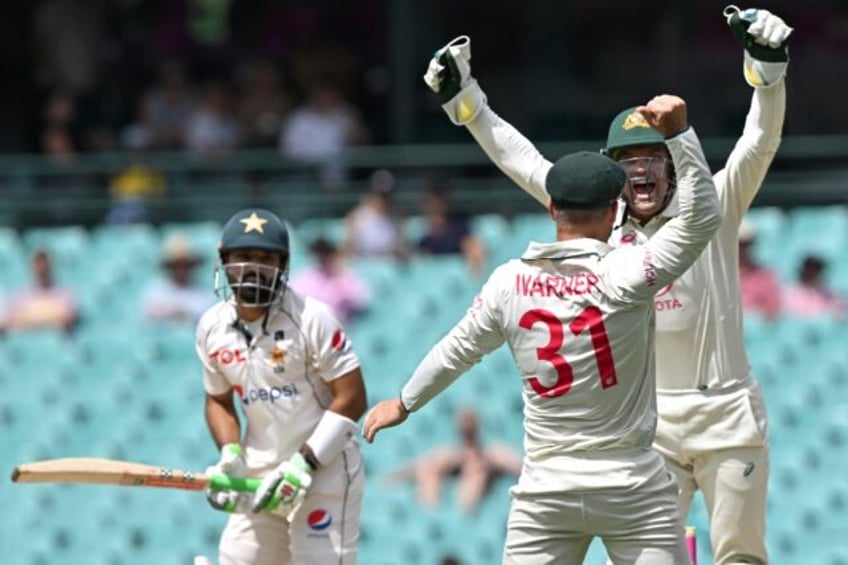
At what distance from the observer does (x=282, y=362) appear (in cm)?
752

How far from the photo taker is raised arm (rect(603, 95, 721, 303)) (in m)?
6.21

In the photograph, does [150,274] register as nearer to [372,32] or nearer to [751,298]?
[372,32]

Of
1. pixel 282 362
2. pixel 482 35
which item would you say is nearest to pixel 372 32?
pixel 482 35

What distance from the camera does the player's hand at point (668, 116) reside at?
6277mm

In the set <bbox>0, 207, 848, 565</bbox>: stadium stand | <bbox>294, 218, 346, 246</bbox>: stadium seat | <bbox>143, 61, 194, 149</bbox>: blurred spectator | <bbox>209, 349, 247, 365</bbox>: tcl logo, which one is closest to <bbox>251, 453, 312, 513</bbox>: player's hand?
<bbox>209, 349, 247, 365</bbox>: tcl logo

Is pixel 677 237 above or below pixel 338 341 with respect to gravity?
above

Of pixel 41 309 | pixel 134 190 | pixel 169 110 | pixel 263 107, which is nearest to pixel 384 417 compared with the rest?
pixel 41 309

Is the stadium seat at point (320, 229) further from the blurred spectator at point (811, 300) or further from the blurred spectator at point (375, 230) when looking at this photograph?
the blurred spectator at point (811, 300)

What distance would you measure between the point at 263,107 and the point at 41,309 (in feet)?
9.15

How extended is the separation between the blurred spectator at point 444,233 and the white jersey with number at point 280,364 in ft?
19.8

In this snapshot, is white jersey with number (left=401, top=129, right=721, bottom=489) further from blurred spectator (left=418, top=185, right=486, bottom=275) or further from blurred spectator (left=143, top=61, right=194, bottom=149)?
blurred spectator (left=143, top=61, right=194, bottom=149)

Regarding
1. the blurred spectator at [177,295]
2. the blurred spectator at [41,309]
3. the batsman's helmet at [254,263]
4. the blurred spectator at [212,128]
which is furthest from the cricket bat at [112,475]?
the blurred spectator at [212,128]

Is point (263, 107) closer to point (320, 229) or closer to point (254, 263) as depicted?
point (320, 229)

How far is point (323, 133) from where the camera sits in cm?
1535
